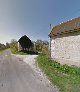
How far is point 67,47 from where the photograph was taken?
19.7 metres

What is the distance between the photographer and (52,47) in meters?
24.4

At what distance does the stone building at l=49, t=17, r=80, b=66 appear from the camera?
17964 millimetres

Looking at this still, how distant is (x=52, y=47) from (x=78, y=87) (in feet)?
46.4

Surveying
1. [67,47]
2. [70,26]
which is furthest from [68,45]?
[70,26]

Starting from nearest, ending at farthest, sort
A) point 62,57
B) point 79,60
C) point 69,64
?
point 79,60 < point 69,64 < point 62,57

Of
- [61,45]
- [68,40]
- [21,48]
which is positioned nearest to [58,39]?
[61,45]

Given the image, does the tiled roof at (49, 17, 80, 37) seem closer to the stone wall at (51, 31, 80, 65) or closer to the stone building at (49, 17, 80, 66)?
the stone building at (49, 17, 80, 66)

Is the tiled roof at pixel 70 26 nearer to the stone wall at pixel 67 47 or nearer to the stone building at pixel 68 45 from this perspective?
the stone building at pixel 68 45

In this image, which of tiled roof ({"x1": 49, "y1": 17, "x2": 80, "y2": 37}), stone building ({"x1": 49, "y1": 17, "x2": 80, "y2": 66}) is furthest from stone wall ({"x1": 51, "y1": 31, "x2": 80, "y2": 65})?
tiled roof ({"x1": 49, "y1": 17, "x2": 80, "y2": 37})

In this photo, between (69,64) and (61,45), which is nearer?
(69,64)

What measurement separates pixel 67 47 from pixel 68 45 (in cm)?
32

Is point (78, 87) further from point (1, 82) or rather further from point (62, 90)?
point (1, 82)

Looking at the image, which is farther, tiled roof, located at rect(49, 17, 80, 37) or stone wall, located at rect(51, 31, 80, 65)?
tiled roof, located at rect(49, 17, 80, 37)

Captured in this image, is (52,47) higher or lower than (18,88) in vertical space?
higher
